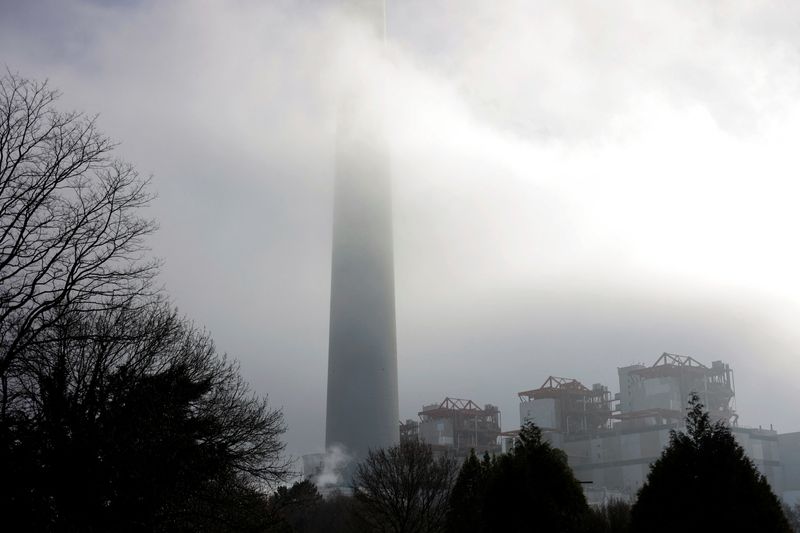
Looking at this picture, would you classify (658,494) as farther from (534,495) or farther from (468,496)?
(468,496)

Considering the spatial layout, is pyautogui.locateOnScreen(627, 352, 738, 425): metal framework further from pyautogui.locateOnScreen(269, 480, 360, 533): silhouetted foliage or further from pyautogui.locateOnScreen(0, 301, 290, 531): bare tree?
pyautogui.locateOnScreen(0, 301, 290, 531): bare tree

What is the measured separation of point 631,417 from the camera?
5094 inches

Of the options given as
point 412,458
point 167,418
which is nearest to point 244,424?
point 167,418

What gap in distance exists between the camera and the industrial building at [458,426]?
130m

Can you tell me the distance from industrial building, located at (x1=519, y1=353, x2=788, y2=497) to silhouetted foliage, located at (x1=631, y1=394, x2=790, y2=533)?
105995mm

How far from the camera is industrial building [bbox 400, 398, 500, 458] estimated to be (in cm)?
13000

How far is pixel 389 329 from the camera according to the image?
3957 inches

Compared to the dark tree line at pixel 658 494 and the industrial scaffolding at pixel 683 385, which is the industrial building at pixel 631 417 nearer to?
the industrial scaffolding at pixel 683 385

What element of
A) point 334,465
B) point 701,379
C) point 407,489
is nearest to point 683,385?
point 701,379

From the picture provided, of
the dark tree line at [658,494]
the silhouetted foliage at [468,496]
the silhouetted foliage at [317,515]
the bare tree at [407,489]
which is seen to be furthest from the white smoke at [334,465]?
the dark tree line at [658,494]

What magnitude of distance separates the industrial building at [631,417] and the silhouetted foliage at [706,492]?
105995mm

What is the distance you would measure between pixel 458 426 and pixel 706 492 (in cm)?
11310

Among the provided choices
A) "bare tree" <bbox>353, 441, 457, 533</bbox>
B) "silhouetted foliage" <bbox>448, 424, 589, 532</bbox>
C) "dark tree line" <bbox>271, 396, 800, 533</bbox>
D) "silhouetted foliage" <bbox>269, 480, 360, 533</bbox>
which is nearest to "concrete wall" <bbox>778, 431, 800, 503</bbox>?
"silhouetted foliage" <bbox>269, 480, 360, 533</bbox>

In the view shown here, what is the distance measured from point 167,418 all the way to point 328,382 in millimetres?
81935
